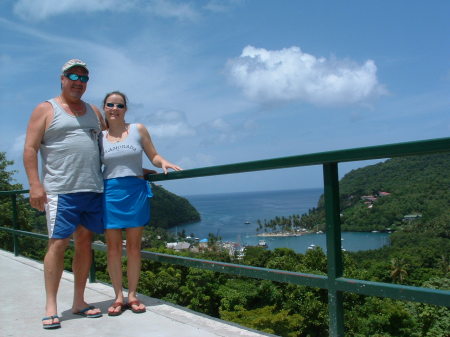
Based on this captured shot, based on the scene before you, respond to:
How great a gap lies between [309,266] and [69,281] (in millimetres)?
34119

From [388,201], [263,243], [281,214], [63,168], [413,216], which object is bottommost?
[263,243]

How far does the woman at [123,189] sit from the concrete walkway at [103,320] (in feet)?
0.49

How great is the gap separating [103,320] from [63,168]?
879 millimetres

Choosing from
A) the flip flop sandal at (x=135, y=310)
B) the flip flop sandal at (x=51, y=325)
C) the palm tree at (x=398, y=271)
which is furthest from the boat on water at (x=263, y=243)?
the flip flop sandal at (x=51, y=325)

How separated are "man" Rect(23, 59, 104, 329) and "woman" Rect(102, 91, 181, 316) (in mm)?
69

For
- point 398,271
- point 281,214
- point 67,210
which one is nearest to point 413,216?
point 67,210

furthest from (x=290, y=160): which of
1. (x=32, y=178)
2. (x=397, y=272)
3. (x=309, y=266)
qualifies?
(x=397, y=272)

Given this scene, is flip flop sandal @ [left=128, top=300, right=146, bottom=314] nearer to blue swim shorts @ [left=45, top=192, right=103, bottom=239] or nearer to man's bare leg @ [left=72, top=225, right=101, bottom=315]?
man's bare leg @ [left=72, top=225, right=101, bottom=315]

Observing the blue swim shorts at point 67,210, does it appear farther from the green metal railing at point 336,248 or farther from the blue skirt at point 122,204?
the green metal railing at point 336,248

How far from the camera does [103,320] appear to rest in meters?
2.64

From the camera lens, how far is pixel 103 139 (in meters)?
2.74

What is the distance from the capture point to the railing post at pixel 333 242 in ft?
6.28

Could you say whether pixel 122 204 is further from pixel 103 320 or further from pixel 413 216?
pixel 413 216

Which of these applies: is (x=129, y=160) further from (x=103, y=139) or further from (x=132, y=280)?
(x=132, y=280)
